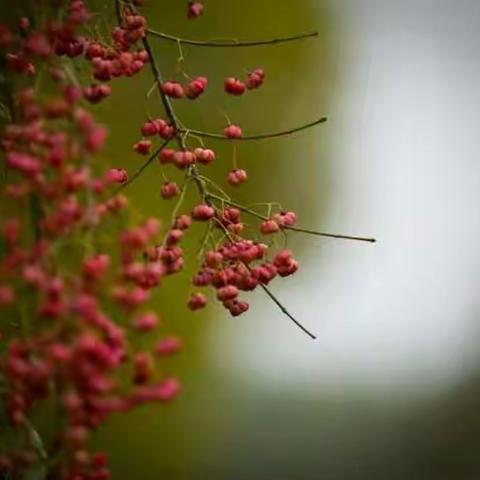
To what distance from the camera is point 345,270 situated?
2490 millimetres

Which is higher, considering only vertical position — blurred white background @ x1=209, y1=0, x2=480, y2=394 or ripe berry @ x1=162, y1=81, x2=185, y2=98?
blurred white background @ x1=209, y1=0, x2=480, y2=394

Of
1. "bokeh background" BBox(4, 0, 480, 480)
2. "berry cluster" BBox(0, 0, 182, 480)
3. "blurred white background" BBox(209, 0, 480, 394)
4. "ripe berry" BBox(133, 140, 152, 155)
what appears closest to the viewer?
"berry cluster" BBox(0, 0, 182, 480)

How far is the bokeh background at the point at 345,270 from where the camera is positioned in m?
2.19

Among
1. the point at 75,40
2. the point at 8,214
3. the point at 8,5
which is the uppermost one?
the point at 8,5

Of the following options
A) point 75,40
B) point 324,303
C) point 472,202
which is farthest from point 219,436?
point 75,40

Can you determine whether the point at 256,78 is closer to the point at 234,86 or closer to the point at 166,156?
the point at 234,86

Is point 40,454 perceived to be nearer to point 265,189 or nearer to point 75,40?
point 75,40

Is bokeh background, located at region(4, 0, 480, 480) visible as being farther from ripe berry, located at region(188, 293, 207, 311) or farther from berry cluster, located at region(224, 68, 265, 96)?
ripe berry, located at region(188, 293, 207, 311)

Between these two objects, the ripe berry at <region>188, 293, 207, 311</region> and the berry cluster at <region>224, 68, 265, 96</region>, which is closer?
the ripe berry at <region>188, 293, 207, 311</region>

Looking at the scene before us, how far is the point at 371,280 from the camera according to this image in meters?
2.57

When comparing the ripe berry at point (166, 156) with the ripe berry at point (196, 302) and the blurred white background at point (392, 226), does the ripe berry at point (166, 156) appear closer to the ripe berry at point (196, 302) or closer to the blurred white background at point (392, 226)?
the ripe berry at point (196, 302)

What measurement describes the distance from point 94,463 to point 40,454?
0.33 ft

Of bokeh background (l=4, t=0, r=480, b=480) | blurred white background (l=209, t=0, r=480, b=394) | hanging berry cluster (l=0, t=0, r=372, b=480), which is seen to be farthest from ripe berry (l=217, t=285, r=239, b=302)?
blurred white background (l=209, t=0, r=480, b=394)

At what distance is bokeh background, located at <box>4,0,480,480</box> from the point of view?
2.19 m
